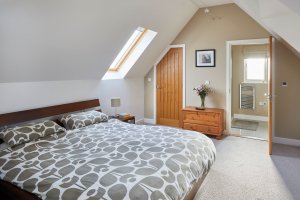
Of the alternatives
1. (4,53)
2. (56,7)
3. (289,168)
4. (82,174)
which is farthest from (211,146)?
(4,53)

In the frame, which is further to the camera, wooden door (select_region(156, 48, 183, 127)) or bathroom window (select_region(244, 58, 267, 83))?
bathroom window (select_region(244, 58, 267, 83))

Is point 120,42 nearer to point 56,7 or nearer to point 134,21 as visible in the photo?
point 134,21

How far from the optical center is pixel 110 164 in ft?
→ 6.90

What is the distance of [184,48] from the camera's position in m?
5.34

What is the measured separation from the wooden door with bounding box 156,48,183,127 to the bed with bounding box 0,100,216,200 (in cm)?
247

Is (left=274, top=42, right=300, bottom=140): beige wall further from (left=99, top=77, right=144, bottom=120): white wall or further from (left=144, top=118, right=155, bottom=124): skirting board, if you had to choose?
(left=99, top=77, right=144, bottom=120): white wall

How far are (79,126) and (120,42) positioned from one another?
1.66m

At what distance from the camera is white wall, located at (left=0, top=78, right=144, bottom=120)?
3129mm

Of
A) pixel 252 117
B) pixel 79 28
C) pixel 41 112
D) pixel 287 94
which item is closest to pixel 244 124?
pixel 252 117

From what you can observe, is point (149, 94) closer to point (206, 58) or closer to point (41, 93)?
point (206, 58)

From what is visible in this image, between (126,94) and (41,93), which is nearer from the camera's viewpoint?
(41,93)

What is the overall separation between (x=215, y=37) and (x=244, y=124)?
7.79 ft

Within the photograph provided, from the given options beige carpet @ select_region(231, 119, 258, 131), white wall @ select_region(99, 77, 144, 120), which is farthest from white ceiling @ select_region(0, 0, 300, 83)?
beige carpet @ select_region(231, 119, 258, 131)

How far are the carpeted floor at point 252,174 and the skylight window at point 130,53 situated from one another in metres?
2.54
